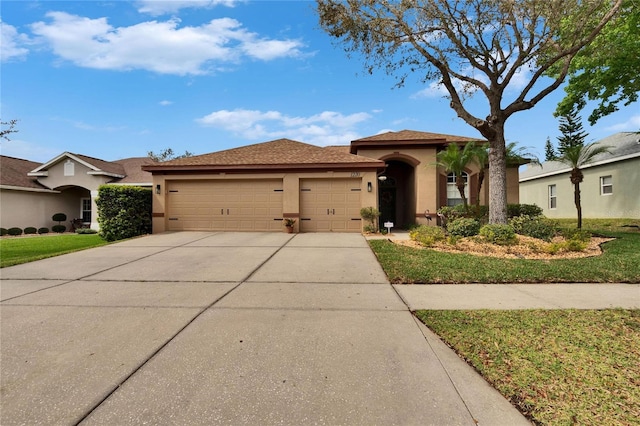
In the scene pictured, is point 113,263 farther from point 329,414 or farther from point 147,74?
point 147,74

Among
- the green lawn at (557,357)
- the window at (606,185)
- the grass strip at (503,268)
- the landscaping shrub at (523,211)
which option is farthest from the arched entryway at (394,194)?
the green lawn at (557,357)

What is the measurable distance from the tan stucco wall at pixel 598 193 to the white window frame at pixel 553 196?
0.22 meters

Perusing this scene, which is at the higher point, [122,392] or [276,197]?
[276,197]

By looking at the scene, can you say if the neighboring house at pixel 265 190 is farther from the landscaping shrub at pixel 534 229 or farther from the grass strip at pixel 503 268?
the grass strip at pixel 503 268

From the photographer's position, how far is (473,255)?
8.02m

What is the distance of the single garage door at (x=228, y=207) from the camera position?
13.7 m

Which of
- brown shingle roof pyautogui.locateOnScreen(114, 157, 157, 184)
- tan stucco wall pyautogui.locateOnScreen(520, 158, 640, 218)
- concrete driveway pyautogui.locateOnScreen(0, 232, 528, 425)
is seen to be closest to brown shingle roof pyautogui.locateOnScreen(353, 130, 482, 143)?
tan stucco wall pyautogui.locateOnScreen(520, 158, 640, 218)

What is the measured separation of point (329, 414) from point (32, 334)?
3.65 metres

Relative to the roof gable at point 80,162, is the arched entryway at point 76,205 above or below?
below

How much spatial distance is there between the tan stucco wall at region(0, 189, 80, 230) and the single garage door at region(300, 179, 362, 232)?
16553 mm

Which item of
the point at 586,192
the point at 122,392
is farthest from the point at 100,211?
the point at 586,192

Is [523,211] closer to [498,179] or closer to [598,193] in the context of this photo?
[498,179]

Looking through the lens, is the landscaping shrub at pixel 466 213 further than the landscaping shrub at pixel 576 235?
Yes

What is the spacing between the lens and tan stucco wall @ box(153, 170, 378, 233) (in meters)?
13.2
